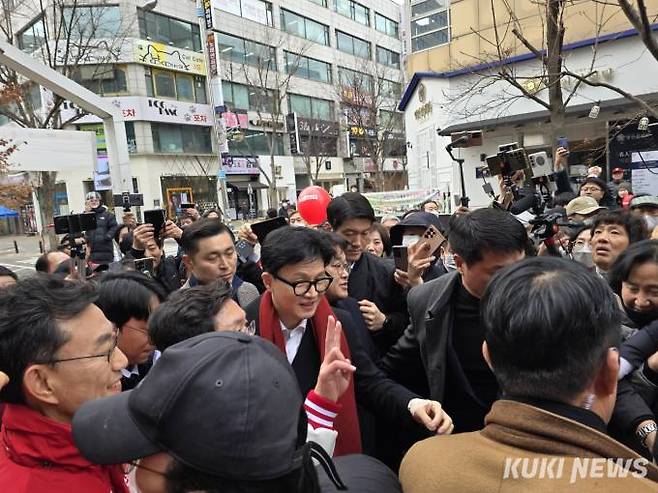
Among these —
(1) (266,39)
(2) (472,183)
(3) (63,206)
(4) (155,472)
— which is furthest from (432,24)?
(3) (63,206)

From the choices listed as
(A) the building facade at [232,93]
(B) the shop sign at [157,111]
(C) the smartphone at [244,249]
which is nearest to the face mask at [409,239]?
(C) the smartphone at [244,249]

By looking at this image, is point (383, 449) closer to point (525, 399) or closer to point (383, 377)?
point (383, 377)

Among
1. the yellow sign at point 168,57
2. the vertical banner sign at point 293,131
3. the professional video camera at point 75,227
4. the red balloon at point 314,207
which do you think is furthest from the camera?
the vertical banner sign at point 293,131

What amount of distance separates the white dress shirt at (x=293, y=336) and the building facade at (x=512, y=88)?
Result: 23.4 ft

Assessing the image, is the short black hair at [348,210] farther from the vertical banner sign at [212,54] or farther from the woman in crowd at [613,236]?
the vertical banner sign at [212,54]

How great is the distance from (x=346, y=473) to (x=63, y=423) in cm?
84

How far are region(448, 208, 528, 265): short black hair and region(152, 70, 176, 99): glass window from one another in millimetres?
28118

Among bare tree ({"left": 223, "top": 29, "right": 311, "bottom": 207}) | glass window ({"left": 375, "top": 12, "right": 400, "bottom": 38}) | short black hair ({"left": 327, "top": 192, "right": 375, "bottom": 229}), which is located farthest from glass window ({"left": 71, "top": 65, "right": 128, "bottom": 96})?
short black hair ({"left": 327, "top": 192, "right": 375, "bottom": 229})

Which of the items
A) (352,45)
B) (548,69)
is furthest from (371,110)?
(548,69)

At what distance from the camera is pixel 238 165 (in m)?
31.7

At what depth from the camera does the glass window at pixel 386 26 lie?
4256cm

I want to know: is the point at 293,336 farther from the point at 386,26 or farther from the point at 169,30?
the point at 386,26

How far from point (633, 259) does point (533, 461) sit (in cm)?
160

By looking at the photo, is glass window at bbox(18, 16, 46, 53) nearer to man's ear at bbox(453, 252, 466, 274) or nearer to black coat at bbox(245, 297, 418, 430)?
black coat at bbox(245, 297, 418, 430)
